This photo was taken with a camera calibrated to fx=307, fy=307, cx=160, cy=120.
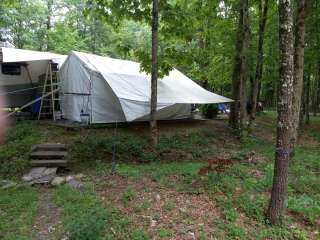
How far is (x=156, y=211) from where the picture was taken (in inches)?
198

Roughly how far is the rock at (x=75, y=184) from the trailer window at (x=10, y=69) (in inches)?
288

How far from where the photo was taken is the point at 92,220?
14.8 feet

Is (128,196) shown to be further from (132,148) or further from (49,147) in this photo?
(49,147)

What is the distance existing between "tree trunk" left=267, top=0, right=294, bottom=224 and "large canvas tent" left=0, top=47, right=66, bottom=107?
9.33 metres

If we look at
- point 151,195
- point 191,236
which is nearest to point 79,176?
point 151,195

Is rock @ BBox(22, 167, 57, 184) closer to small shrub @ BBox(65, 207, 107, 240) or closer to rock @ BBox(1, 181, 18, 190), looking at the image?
rock @ BBox(1, 181, 18, 190)

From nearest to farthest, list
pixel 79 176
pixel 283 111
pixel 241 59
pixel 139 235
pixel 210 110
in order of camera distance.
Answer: pixel 139 235 < pixel 283 111 < pixel 79 176 < pixel 241 59 < pixel 210 110

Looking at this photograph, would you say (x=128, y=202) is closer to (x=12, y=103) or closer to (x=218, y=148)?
(x=218, y=148)

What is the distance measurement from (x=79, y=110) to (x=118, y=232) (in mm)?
7563

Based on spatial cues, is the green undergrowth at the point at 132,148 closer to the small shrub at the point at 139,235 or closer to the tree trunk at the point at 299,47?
the tree trunk at the point at 299,47

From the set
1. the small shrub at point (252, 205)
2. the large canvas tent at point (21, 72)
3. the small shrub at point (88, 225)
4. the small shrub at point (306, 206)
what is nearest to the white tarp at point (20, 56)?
the large canvas tent at point (21, 72)

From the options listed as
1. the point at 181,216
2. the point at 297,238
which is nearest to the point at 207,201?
the point at 181,216

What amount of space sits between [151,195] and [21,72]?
951 cm

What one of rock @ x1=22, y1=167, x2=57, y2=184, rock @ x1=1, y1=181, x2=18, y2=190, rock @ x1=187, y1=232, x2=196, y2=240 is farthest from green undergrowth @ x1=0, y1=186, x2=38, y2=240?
rock @ x1=187, y1=232, x2=196, y2=240
